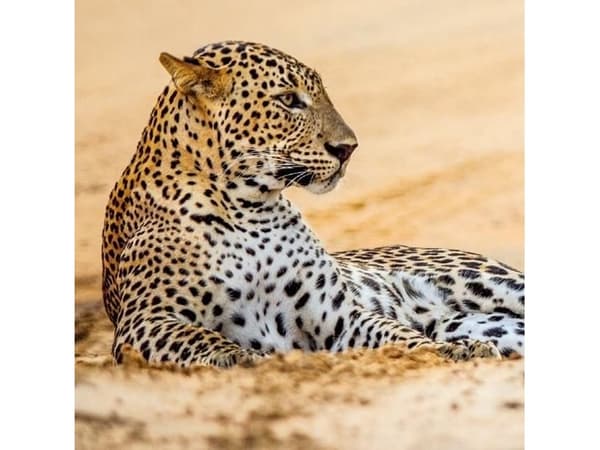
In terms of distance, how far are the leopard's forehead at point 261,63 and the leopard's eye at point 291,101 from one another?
0.08 feet

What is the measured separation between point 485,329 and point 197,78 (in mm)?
971

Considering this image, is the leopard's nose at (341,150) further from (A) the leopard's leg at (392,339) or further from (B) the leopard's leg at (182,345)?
(B) the leopard's leg at (182,345)

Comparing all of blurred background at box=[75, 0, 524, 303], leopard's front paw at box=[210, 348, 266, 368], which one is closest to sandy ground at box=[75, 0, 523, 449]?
blurred background at box=[75, 0, 524, 303]

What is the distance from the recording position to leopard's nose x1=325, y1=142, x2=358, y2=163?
10.6 ft

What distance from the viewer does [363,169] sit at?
326 centimetres

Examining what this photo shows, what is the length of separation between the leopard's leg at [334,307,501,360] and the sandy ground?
1.4 inches

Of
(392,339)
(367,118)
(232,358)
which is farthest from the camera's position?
(367,118)

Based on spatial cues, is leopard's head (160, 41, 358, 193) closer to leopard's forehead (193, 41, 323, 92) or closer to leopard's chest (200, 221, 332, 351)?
leopard's forehead (193, 41, 323, 92)

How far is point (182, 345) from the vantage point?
3.07 metres

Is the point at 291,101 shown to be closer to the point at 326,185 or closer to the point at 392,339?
the point at 326,185

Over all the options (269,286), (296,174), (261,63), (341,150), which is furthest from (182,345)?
(261,63)

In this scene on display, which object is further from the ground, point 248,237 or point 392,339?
point 248,237

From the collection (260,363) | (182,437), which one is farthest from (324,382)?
(182,437)
